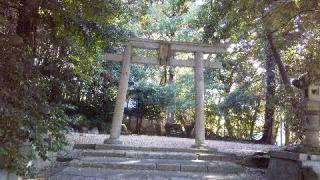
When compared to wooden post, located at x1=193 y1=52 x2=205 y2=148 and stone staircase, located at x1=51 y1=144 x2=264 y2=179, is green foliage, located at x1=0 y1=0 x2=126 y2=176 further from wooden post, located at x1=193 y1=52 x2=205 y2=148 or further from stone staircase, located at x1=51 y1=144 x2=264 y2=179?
wooden post, located at x1=193 y1=52 x2=205 y2=148

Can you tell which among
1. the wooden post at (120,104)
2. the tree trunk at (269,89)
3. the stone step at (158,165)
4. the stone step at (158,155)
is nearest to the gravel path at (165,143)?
the wooden post at (120,104)

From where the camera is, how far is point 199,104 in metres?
11.3

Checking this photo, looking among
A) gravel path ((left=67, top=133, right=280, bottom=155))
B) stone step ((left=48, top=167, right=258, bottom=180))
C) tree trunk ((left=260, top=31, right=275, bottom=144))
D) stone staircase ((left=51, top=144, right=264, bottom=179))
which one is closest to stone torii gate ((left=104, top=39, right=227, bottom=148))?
gravel path ((left=67, top=133, right=280, bottom=155))

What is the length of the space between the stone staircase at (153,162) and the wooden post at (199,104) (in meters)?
0.65

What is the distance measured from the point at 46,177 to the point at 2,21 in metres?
3.25

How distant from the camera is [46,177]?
23.4 feet

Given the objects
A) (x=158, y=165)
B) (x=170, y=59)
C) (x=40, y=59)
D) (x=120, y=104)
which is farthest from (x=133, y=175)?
(x=170, y=59)

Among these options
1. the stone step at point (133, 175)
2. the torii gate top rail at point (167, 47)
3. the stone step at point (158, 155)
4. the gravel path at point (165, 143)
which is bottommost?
the stone step at point (133, 175)

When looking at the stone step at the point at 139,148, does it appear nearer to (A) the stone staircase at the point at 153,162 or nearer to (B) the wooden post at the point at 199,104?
(A) the stone staircase at the point at 153,162

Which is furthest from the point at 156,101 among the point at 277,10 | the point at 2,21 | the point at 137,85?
the point at 2,21

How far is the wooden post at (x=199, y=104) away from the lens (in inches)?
432

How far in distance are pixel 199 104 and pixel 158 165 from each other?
11.0 ft

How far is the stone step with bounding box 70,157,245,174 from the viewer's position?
8.32 m

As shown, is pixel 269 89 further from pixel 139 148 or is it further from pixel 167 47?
pixel 139 148
